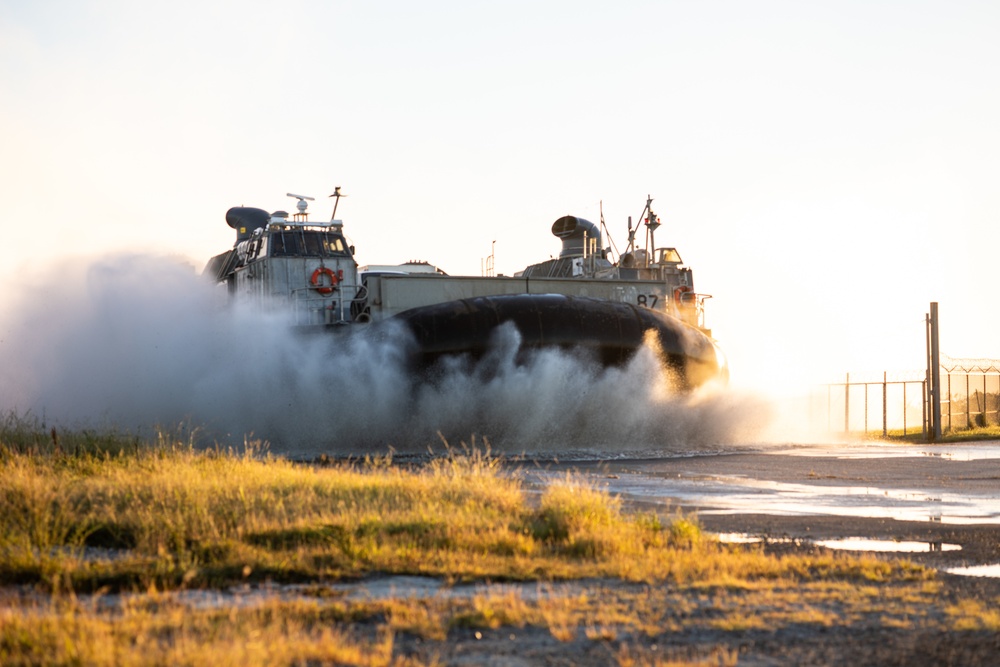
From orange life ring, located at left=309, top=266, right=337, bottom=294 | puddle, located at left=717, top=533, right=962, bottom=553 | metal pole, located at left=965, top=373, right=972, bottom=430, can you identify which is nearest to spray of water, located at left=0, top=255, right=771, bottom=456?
orange life ring, located at left=309, top=266, right=337, bottom=294

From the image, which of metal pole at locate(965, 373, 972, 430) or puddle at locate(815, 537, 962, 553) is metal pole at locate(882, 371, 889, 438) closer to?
metal pole at locate(965, 373, 972, 430)

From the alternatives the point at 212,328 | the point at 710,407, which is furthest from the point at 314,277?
the point at 710,407

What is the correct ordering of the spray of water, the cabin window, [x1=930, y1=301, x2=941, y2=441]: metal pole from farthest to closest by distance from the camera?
[x1=930, y1=301, x2=941, y2=441]: metal pole → the cabin window → the spray of water

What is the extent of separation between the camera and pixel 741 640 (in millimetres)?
5438

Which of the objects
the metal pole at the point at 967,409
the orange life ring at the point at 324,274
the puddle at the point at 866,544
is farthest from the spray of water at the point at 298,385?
the puddle at the point at 866,544

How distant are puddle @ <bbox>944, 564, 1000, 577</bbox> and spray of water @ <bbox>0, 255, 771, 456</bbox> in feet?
41.5

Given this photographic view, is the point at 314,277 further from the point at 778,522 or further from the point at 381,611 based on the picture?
the point at 381,611

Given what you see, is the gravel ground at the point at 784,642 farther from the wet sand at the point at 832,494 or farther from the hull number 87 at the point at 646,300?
the hull number 87 at the point at 646,300

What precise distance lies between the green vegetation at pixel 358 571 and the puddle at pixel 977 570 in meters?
0.37

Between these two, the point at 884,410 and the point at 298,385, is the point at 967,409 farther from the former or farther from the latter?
the point at 298,385

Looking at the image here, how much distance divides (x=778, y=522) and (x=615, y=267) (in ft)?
63.0

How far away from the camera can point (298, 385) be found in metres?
20.9

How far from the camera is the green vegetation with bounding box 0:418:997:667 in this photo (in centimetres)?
515

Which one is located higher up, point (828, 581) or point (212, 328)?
point (212, 328)
